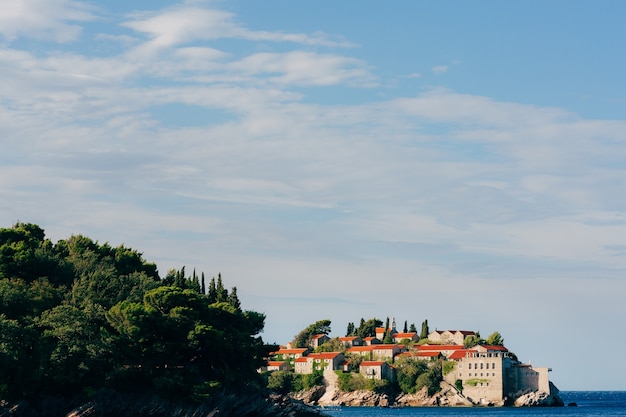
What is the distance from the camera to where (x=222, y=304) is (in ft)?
242

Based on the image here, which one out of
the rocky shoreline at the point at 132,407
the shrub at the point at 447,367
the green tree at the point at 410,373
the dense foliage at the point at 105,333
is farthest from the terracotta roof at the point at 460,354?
the rocky shoreline at the point at 132,407

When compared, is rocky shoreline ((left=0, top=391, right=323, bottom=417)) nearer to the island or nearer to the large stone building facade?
the island

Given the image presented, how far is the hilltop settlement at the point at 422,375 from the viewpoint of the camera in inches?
5497

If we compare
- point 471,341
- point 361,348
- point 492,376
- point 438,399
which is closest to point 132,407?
point 492,376

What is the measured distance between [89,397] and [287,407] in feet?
63.2

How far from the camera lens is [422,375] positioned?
5625 inches

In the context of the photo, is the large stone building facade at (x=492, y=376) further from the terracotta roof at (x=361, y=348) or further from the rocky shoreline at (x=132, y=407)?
the rocky shoreline at (x=132, y=407)

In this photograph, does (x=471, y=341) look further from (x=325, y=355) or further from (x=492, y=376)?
(x=325, y=355)

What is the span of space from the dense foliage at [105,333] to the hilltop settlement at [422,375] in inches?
2787

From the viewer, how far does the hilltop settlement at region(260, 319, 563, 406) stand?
5497 inches

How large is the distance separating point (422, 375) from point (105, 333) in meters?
88.6

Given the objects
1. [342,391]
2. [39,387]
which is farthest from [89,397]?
[342,391]

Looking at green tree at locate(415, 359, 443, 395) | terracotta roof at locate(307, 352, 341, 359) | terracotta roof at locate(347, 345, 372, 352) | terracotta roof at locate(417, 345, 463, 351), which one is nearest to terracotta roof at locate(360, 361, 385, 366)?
terracotta roof at locate(307, 352, 341, 359)

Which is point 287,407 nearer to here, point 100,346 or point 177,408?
point 177,408
